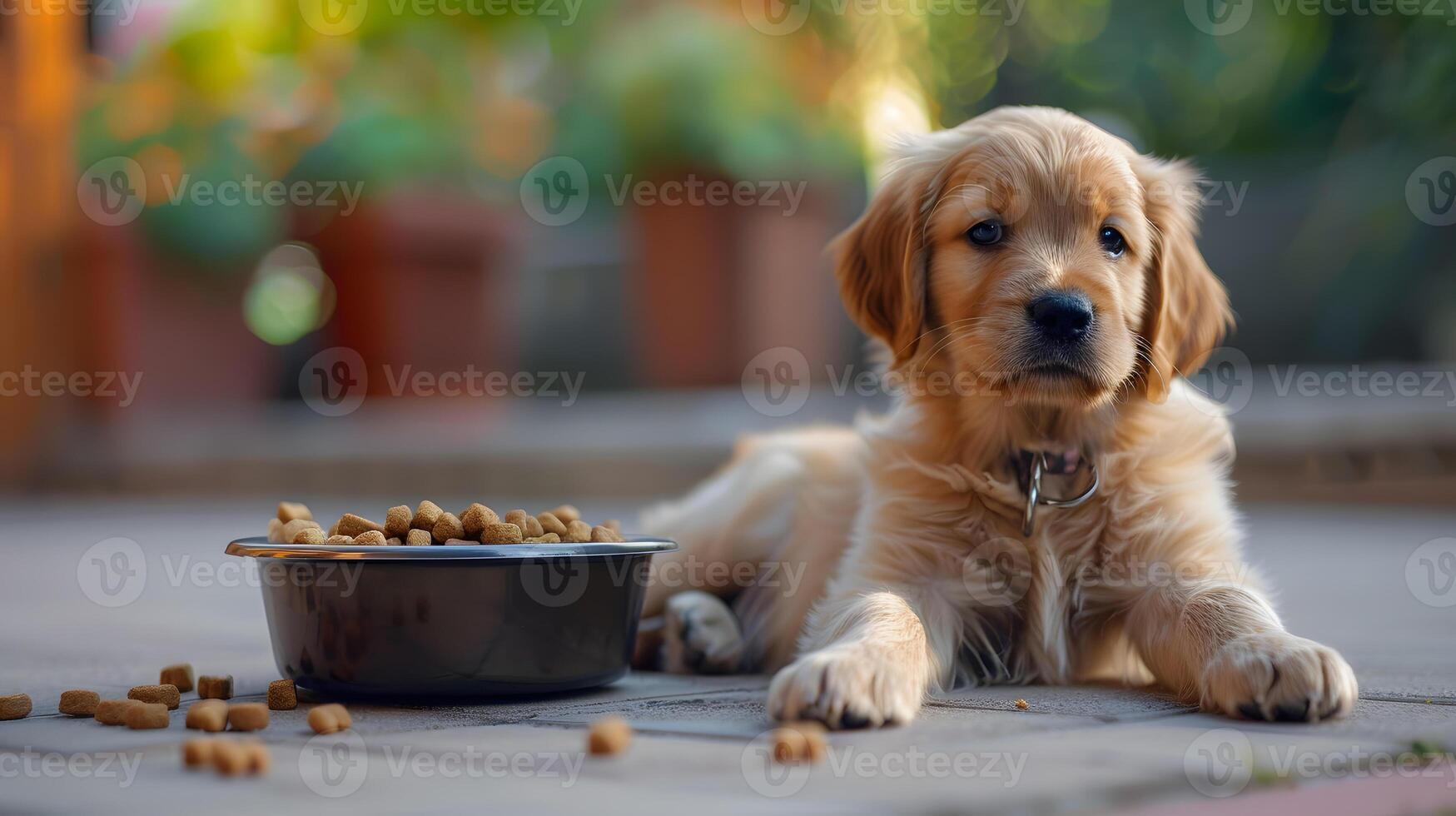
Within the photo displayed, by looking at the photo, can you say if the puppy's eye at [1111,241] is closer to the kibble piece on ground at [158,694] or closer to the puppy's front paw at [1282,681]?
the puppy's front paw at [1282,681]

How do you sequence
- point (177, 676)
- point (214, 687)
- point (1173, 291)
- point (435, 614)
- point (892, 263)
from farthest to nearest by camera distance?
point (892, 263) < point (1173, 291) < point (177, 676) < point (214, 687) < point (435, 614)

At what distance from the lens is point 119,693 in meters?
2.81

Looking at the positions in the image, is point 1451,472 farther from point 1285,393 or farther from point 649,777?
point 649,777

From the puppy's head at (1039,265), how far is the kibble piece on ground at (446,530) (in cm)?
114

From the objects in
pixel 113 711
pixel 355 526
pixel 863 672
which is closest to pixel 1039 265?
pixel 863 672

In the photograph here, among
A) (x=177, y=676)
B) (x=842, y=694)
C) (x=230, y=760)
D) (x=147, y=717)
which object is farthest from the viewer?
(x=177, y=676)

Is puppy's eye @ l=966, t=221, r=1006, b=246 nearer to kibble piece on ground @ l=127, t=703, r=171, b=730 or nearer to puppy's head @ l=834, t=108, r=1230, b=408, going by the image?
puppy's head @ l=834, t=108, r=1230, b=408

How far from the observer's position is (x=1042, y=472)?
2967 millimetres

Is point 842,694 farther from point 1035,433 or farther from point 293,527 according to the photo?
point 293,527

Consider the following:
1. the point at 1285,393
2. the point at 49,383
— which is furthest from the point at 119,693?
the point at 49,383

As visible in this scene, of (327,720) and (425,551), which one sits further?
(425,551)

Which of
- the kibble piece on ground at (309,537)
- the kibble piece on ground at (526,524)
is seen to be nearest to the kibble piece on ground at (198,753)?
the kibble piece on ground at (309,537)

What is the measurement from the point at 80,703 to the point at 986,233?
6.73 feet

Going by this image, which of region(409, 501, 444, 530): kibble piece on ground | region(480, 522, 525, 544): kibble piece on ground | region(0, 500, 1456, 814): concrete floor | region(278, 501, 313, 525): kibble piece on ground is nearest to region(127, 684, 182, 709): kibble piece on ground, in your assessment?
region(0, 500, 1456, 814): concrete floor
